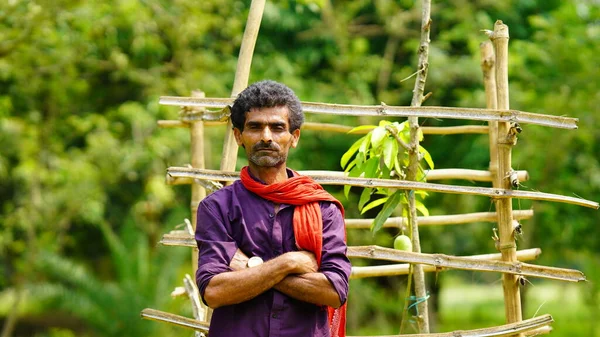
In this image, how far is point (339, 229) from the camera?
259 cm

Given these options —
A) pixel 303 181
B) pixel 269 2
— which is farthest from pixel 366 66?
pixel 303 181

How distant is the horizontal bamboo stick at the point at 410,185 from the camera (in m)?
3.12

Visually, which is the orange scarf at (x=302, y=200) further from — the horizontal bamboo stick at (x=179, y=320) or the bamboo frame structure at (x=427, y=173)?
the horizontal bamboo stick at (x=179, y=320)

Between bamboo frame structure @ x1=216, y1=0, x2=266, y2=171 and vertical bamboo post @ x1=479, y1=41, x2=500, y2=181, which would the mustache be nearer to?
bamboo frame structure @ x1=216, y1=0, x2=266, y2=171

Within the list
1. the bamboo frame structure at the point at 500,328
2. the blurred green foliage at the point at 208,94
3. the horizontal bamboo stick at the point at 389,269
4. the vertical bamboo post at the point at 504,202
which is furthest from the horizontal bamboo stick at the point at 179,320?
the blurred green foliage at the point at 208,94

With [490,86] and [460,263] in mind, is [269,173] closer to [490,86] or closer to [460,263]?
[460,263]

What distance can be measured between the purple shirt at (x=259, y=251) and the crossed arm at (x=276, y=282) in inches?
1.1

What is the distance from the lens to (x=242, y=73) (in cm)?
336

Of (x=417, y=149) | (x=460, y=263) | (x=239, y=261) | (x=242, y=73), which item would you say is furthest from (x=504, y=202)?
(x=239, y=261)

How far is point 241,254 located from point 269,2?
5.77 meters

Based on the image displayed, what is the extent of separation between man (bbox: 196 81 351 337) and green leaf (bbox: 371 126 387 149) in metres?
0.54

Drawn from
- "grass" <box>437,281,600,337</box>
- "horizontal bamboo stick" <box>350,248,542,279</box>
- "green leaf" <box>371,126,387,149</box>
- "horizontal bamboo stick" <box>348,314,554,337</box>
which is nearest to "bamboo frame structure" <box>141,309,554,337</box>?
"horizontal bamboo stick" <box>348,314,554,337</box>

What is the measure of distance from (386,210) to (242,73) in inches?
31.3

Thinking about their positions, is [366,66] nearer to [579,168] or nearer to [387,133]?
[579,168]
